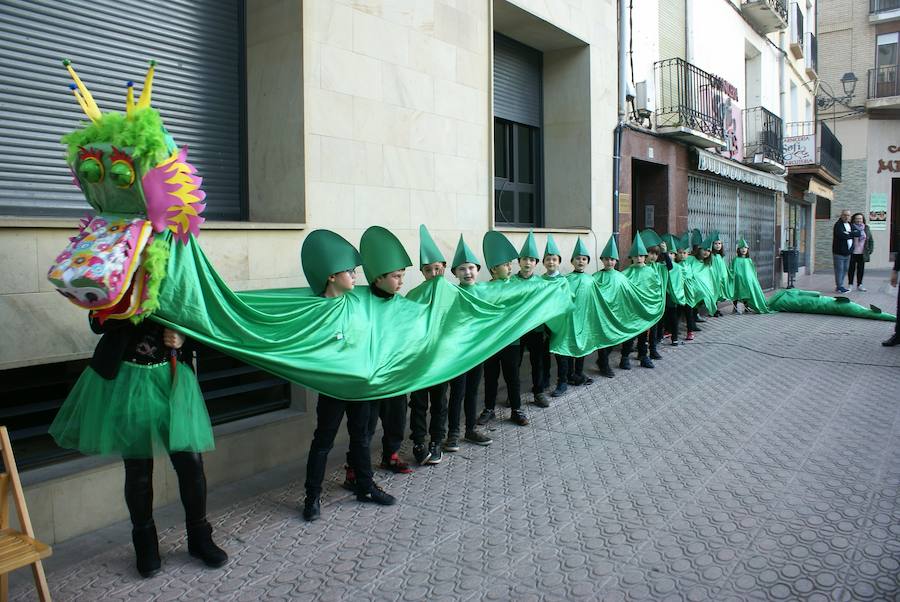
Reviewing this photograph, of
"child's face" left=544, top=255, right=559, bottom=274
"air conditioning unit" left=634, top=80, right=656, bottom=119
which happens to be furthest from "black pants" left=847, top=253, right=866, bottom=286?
"child's face" left=544, top=255, right=559, bottom=274

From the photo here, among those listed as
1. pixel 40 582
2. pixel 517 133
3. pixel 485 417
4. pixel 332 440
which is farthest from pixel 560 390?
pixel 40 582

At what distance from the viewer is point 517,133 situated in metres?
10.4

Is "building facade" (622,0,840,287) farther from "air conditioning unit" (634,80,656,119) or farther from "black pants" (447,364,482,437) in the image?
"black pants" (447,364,482,437)

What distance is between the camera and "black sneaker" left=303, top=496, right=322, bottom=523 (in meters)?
4.46

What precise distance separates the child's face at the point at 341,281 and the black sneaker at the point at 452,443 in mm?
1853

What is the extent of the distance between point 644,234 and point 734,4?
34.0ft

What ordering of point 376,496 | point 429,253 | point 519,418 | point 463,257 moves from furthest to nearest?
point 519,418, point 463,257, point 429,253, point 376,496

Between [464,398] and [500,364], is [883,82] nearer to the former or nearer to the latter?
[500,364]

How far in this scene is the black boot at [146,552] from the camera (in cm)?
373

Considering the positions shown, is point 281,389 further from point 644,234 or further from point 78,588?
point 644,234

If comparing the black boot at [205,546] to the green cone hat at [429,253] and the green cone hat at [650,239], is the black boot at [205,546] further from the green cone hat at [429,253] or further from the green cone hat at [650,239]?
the green cone hat at [650,239]

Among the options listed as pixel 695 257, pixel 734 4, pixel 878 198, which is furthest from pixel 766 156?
pixel 878 198

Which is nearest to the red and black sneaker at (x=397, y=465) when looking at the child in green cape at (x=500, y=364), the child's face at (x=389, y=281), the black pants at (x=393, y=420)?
the black pants at (x=393, y=420)

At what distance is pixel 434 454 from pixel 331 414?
124 cm
